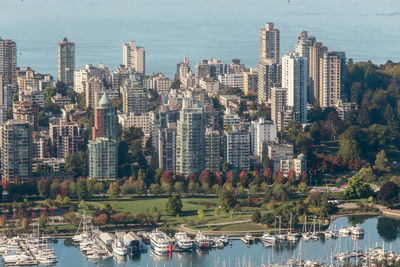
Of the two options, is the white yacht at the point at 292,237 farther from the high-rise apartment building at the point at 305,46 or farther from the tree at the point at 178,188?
the high-rise apartment building at the point at 305,46

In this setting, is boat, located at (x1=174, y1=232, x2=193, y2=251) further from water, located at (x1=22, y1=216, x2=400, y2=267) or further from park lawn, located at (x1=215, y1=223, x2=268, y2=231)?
park lawn, located at (x1=215, y1=223, x2=268, y2=231)

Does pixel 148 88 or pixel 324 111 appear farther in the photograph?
pixel 148 88

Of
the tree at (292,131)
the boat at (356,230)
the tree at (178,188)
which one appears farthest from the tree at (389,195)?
the tree at (292,131)

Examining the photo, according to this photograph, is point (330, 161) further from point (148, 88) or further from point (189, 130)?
point (148, 88)

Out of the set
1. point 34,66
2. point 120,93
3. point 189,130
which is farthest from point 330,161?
point 34,66

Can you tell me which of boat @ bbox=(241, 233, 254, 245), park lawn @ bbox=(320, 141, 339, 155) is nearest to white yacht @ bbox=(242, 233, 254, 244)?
boat @ bbox=(241, 233, 254, 245)

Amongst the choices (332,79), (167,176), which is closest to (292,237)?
(167,176)
